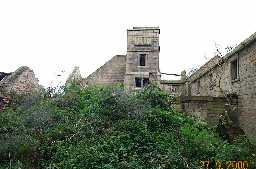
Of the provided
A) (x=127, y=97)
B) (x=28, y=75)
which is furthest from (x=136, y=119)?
(x=28, y=75)

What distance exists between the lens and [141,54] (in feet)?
117

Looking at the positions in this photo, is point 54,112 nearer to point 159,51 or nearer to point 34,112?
point 34,112

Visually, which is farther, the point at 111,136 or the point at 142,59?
the point at 142,59

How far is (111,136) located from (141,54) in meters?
24.8

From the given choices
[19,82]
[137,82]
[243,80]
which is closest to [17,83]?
[19,82]

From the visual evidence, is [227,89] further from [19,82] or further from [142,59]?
[142,59]

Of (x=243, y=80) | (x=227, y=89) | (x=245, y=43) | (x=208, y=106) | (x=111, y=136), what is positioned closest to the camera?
(x=111, y=136)

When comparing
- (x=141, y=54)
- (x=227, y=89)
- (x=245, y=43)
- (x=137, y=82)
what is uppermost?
(x=141, y=54)

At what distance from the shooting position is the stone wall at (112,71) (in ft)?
121

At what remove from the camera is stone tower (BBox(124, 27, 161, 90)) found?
1391 inches
